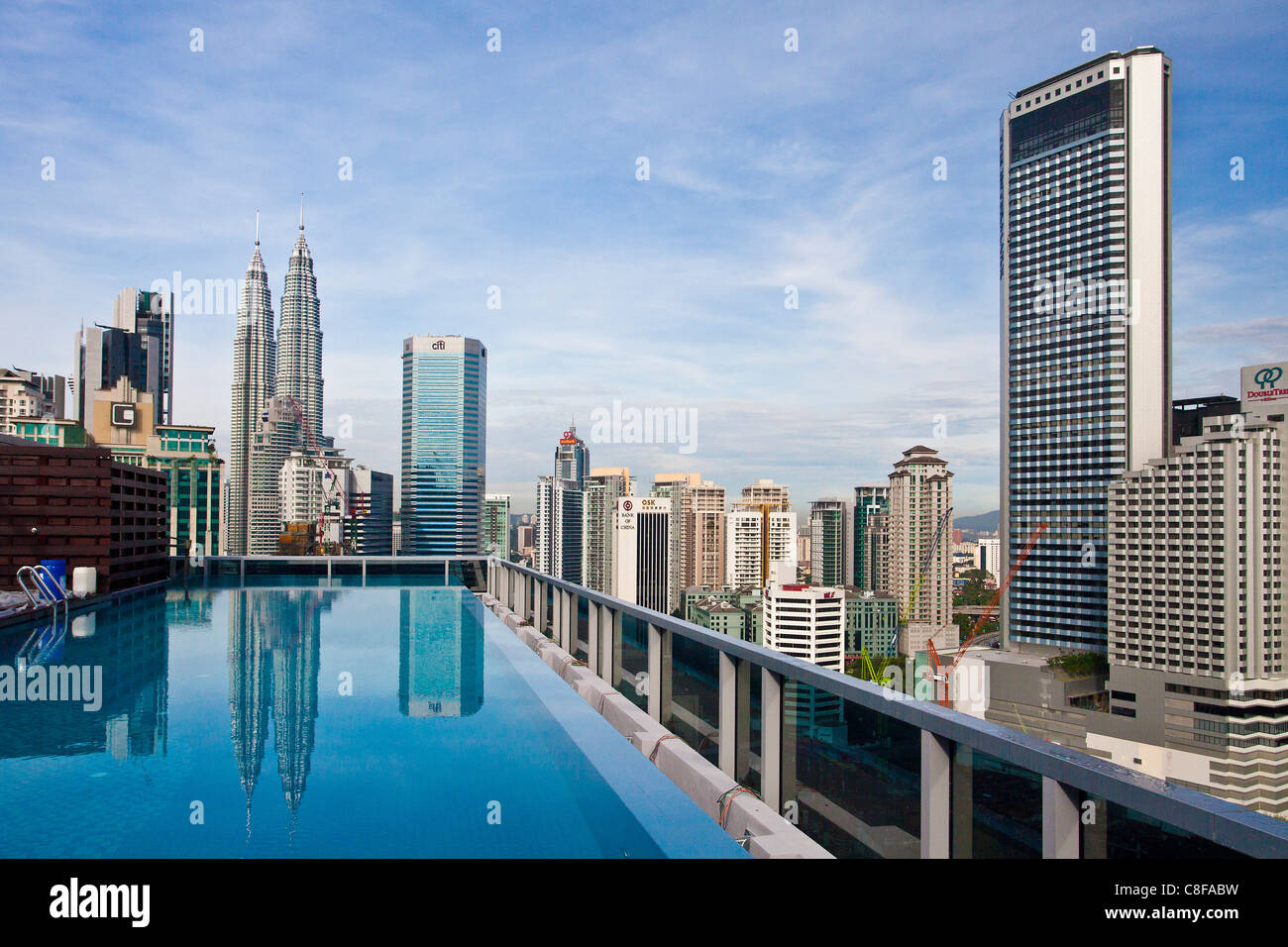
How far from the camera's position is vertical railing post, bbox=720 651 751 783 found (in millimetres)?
2885

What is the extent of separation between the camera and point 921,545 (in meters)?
76.2

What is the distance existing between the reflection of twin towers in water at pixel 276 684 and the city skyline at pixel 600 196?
6.82 meters

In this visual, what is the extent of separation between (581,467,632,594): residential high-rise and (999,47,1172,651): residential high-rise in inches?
1717

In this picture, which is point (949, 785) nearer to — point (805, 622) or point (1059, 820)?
point (1059, 820)

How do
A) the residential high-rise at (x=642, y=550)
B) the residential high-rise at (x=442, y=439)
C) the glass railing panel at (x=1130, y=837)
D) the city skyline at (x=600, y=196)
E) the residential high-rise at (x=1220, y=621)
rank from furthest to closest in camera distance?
the residential high-rise at (x=442, y=439), the residential high-rise at (x=642, y=550), the residential high-rise at (x=1220, y=621), the city skyline at (x=600, y=196), the glass railing panel at (x=1130, y=837)

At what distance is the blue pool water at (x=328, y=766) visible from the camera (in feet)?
8.95

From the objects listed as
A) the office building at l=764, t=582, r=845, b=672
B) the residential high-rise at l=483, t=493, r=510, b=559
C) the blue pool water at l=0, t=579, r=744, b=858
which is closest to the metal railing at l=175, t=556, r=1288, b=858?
the blue pool water at l=0, t=579, r=744, b=858

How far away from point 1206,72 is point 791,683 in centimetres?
2859

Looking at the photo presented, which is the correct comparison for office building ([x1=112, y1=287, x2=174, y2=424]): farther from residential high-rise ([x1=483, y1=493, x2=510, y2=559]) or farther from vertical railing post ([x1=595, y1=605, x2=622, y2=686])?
vertical railing post ([x1=595, y1=605, x2=622, y2=686])

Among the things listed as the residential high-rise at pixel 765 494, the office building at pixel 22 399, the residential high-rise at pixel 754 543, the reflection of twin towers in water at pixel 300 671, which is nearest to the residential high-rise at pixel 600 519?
the residential high-rise at pixel 754 543

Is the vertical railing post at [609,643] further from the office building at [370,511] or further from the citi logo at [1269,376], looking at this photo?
the office building at [370,511]
